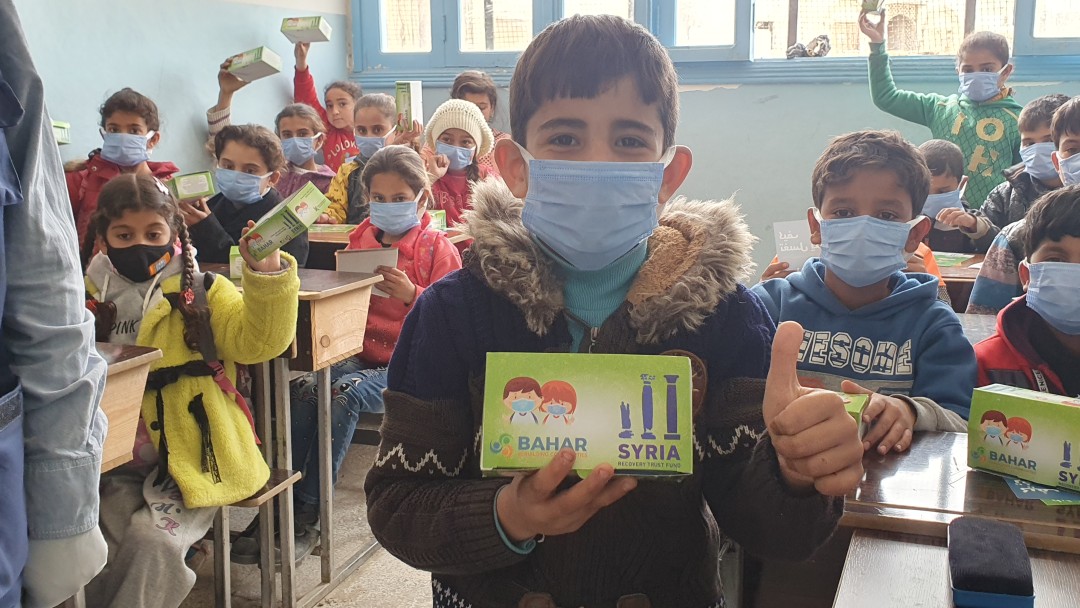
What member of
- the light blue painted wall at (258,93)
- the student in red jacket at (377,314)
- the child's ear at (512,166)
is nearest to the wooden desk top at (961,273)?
the student in red jacket at (377,314)

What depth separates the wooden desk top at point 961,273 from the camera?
3.34 metres


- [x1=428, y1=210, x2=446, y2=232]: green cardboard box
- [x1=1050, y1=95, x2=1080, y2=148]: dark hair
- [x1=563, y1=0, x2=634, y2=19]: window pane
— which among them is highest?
[x1=563, y1=0, x2=634, y2=19]: window pane

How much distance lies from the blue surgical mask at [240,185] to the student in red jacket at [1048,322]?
315cm

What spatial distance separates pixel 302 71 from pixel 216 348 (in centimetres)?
435

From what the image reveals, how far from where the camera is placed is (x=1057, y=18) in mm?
5824

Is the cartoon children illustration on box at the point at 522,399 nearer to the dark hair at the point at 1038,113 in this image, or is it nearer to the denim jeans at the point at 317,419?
the denim jeans at the point at 317,419

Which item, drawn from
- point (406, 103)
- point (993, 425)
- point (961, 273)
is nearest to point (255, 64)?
point (406, 103)

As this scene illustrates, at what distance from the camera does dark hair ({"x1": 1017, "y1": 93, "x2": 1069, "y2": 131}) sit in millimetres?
4527

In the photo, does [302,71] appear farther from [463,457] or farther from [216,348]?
[463,457]

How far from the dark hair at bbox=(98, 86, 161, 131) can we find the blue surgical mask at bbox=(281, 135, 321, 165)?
1.19 meters

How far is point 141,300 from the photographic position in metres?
2.47

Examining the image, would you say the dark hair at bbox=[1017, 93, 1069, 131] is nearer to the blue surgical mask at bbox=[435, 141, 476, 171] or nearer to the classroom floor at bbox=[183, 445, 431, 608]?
the blue surgical mask at bbox=[435, 141, 476, 171]

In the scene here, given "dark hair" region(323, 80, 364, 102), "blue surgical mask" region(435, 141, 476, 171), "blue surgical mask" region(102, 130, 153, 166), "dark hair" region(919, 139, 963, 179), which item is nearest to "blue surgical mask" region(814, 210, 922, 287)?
"dark hair" region(919, 139, 963, 179)

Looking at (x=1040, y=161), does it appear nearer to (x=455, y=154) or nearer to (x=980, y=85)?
(x=980, y=85)
